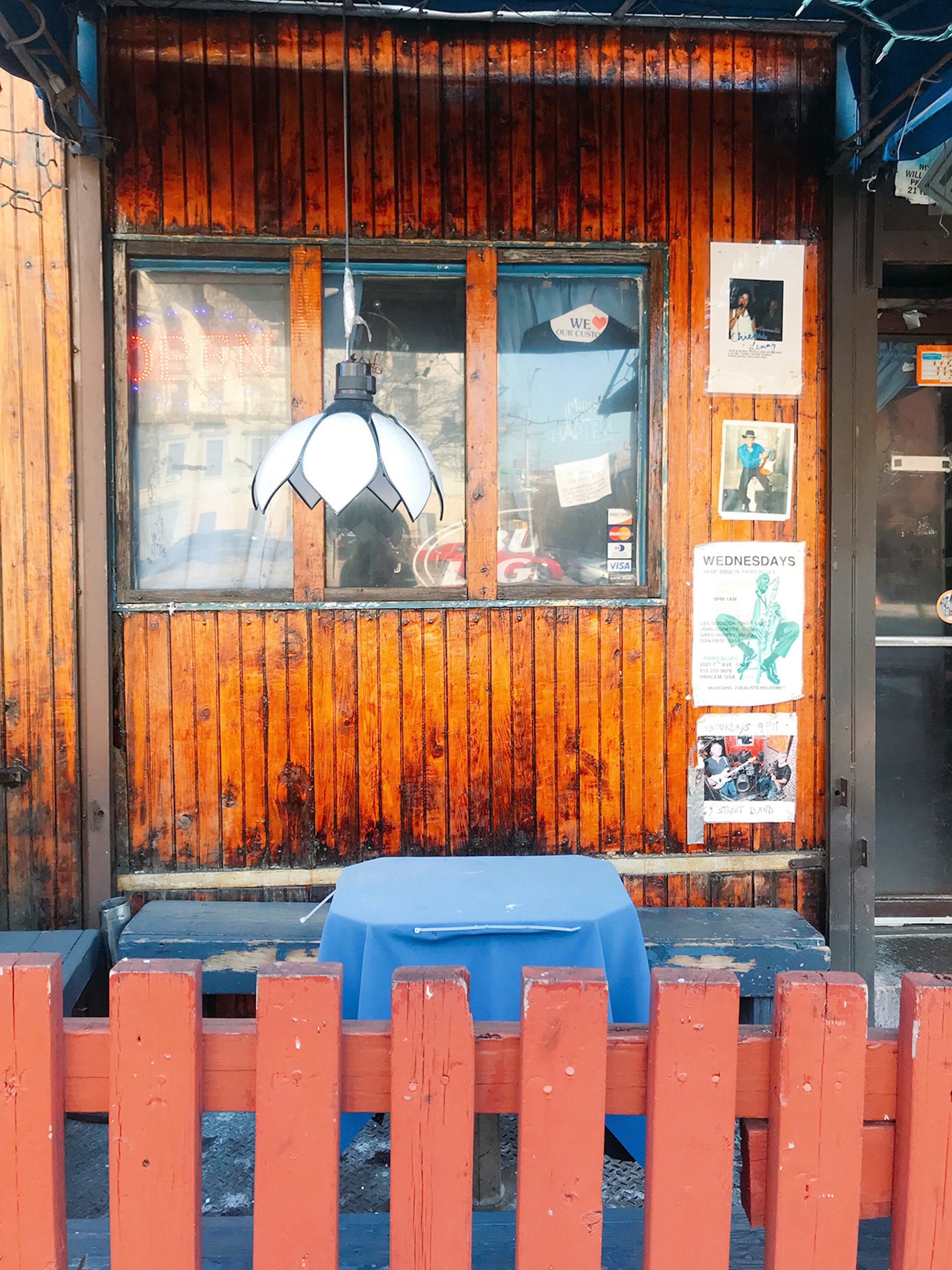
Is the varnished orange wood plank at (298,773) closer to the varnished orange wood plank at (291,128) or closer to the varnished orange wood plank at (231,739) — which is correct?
the varnished orange wood plank at (231,739)

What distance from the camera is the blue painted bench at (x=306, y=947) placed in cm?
345

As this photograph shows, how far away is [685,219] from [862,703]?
2.24m

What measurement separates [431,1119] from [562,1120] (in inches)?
7.8

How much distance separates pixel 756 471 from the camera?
12.9 feet

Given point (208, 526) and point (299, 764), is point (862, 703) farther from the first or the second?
point (208, 526)

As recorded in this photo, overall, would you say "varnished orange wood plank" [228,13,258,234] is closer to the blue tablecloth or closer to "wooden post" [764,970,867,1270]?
the blue tablecloth

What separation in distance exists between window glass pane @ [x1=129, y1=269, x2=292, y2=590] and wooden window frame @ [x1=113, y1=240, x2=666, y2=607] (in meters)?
0.05

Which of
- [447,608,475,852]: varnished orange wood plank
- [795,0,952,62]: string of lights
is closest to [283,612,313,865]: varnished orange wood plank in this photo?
[447,608,475,852]: varnished orange wood plank

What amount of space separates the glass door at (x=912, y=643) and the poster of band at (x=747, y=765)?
0.67 metres

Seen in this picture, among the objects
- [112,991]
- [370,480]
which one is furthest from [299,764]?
[112,991]

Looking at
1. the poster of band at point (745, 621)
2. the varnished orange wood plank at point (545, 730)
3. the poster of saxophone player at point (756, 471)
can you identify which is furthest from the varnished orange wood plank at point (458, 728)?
the poster of saxophone player at point (756, 471)

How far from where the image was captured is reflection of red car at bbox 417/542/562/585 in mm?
3920

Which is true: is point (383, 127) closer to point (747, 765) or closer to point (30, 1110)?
point (747, 765)

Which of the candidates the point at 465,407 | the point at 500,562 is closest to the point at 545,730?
the point at 500,562
